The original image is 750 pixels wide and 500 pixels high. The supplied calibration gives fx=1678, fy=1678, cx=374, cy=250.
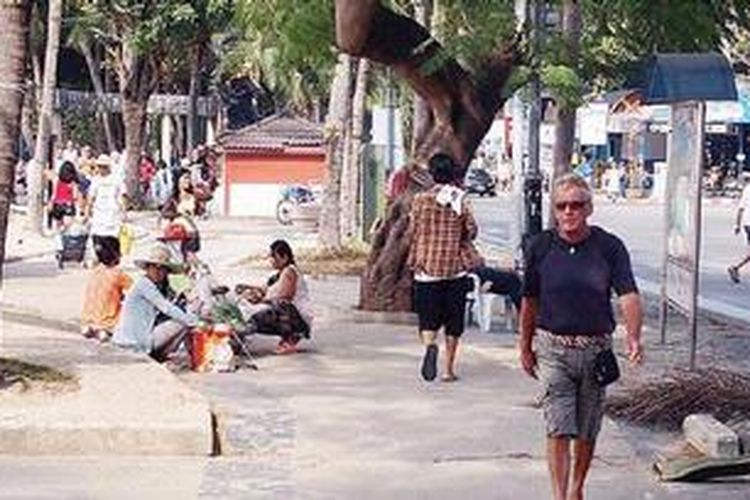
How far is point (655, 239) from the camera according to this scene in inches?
1401

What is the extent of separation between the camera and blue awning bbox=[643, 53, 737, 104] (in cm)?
1277

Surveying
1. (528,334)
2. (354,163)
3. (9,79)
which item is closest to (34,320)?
(9,79)

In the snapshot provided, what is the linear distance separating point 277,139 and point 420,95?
26598 mm

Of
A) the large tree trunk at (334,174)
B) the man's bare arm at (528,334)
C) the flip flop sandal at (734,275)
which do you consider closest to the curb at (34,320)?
the man's bare arm at (528,334)

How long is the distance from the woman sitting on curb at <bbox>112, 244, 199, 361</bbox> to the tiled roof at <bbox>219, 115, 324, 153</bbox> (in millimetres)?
28702

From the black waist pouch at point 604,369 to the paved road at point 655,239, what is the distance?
11255 mm

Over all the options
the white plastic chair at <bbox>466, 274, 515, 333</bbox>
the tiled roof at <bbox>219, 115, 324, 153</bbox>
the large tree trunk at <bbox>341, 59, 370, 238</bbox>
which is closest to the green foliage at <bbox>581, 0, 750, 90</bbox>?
the white plastic chair at <bbox>466, 274, 515, 333</bbox>

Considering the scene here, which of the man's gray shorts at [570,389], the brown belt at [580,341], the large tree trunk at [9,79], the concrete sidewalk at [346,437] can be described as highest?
the large tree trunk at [9,79]

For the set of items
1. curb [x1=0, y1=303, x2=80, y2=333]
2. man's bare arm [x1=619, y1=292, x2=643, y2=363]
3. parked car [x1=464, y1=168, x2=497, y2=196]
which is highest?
man's bare arm [x1=619, y1=292, x2=643, y2=363]

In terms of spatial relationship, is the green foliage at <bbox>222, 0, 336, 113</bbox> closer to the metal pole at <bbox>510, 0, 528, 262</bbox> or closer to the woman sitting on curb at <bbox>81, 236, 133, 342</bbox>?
the metal pole at <bbox>510, 0, 528, 262</bbox>

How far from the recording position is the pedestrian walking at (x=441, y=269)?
12.5m

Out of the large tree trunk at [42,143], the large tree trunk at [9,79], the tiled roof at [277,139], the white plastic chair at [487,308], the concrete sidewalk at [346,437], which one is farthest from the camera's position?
the tiled roof at [277,139]

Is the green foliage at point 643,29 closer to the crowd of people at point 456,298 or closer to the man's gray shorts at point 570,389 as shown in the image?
the crowd of people at point 456,298

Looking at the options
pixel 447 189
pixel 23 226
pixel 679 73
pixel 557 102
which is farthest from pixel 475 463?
pixel 23 226
